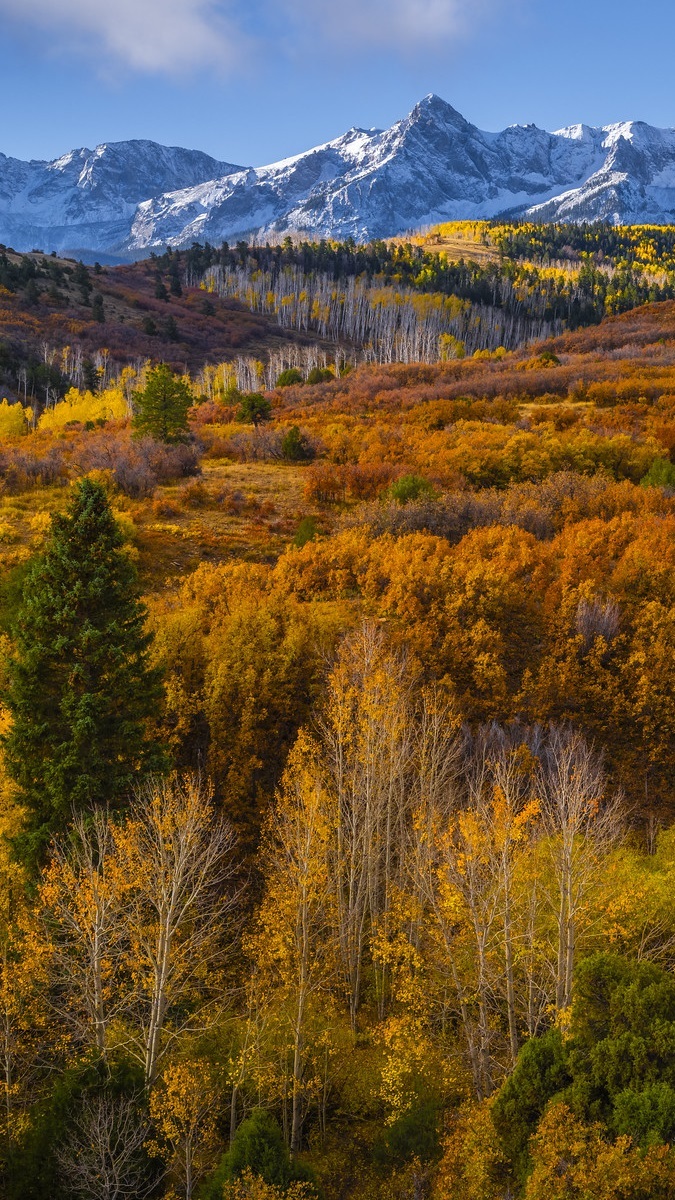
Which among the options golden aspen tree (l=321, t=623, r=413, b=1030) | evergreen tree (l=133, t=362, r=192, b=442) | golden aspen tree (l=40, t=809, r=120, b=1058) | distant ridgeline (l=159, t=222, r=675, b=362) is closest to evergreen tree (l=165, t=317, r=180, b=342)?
distant ridgeline (l=159, t=222, r=675, b=362)

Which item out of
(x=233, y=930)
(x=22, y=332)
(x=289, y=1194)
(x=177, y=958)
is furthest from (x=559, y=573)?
(x=22, y=332)

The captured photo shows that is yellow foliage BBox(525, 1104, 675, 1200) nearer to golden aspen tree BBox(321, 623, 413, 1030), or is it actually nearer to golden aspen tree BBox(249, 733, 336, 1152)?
golden aspen tree BBox(249, 733, 336, 1152)

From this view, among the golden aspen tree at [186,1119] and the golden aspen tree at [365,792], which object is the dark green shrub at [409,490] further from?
the golden aspen tree at [186,1119]

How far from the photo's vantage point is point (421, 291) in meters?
156

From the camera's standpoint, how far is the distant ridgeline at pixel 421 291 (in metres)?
140

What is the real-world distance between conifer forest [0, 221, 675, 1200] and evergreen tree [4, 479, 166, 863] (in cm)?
10

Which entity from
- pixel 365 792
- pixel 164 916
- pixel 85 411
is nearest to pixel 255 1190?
pixel 164 916

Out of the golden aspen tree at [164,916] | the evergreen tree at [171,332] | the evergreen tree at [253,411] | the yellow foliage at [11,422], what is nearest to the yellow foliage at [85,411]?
the yellow foliage at [11,422]

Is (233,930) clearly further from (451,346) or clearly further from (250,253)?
(250,253)

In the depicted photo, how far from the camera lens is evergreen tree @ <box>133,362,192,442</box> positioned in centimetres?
4319

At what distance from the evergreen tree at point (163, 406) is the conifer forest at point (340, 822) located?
0.53 meters

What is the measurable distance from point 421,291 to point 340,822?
157099mm

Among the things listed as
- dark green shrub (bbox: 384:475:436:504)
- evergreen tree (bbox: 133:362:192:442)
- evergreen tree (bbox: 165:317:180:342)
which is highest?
evergreen tree (bbox: 165:317:180:342)

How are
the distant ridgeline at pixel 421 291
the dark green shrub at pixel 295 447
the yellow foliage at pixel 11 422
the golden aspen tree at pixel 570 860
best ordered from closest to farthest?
1. the golden aspen tree at pixel 570 860
2. the dark green shrub at pixel 295 447
3. the yellow foliage at pixel 11 422
4. the distant ridgeline at pixel 421 291
